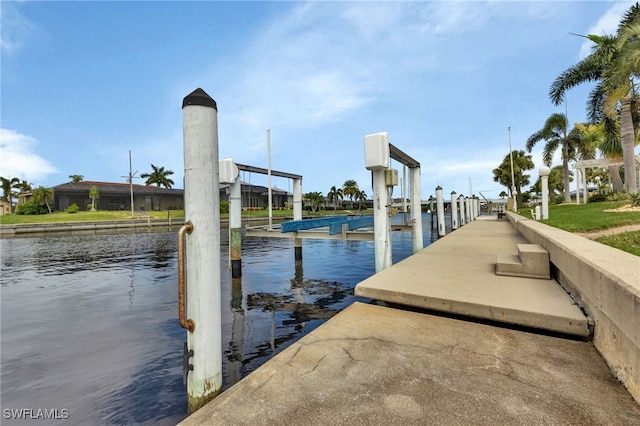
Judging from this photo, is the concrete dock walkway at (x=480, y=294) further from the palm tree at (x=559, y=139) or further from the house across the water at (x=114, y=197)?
the house across the water at (x=114, y=197)

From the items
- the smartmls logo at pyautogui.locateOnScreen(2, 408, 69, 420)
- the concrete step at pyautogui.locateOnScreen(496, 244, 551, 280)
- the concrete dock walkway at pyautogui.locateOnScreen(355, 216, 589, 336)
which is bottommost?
the smartmls logo at pyautogui.locateOnScreen(2, 408, 69, 420)

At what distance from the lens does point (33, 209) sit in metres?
49.8

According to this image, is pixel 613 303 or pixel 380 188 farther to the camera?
pixel 380 188

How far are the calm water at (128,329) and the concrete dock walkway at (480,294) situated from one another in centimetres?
203

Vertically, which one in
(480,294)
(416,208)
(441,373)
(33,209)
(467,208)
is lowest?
(441,373)

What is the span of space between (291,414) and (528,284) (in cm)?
419

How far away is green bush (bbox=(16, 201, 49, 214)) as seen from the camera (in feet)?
163

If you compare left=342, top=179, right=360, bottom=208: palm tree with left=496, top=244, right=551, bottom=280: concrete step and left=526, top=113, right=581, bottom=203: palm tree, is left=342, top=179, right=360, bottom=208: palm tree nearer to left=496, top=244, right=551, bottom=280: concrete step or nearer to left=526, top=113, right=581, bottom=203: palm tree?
left=526, top=113, right=581, bottom=203: palm tree

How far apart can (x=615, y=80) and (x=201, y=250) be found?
69.6 ft

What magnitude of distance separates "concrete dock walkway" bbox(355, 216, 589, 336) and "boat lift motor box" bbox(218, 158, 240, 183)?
555cm

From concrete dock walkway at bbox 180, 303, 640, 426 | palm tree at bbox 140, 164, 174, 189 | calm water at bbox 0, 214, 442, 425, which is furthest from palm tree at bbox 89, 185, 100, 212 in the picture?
concrete dock walkway at bbox 180, 303, 640, 426

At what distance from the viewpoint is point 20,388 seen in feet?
13.4

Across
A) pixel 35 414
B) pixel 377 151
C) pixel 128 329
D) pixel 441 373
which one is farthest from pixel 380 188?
pixel 35 414

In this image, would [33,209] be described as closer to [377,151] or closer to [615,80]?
[377,151]
